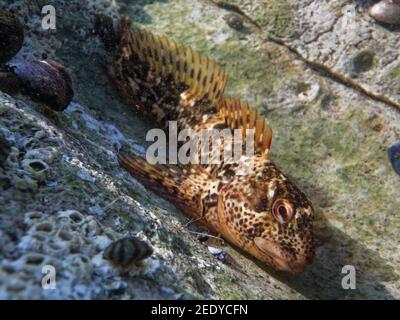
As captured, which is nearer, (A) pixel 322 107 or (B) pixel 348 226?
(B) pixel 348 226

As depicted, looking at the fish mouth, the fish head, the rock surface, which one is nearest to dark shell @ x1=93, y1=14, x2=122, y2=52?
the rock surface

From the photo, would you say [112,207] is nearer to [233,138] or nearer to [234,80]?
[233,138]

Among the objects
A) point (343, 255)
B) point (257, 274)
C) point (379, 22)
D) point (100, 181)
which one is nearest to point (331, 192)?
point (343, 255)

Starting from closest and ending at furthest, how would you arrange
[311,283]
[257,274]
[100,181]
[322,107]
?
1. [100,181]
2. [257,274]
3. [311,283]
4. [322,107]

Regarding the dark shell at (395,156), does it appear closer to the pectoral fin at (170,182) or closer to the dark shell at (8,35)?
the pectoral fin at (170,182)

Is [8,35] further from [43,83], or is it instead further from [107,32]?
[107,32]

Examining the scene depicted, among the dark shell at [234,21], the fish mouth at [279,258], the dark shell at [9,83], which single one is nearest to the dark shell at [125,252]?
the fish mouth at [279,258]
